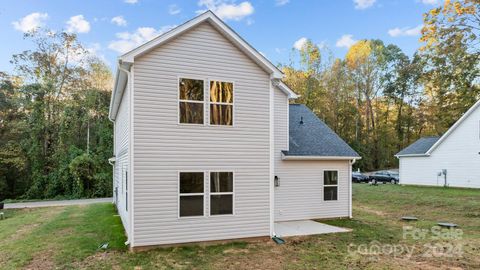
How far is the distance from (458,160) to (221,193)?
2063cm

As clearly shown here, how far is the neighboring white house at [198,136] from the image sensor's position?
7.47 metres

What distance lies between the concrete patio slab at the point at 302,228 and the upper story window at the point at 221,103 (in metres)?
3.84

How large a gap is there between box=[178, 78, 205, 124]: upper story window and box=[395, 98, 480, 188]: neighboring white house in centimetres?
2041

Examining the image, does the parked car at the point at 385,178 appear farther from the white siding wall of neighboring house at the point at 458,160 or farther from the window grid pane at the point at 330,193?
the window grid pane at the point at 330,193

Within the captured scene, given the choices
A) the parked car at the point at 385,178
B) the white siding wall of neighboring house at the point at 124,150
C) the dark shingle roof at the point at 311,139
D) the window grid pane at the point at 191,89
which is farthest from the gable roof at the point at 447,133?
the white siding wall of neighboring house at the point at 124,150

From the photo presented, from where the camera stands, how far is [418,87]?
1630 inches

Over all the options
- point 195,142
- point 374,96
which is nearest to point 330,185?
point 195,142

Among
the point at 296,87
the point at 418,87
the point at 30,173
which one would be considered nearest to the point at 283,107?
the point at 30,173

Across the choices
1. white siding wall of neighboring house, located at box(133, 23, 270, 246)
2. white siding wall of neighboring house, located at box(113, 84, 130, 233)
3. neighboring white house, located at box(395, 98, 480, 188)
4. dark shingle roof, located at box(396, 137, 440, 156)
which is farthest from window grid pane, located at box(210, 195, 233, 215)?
dark shingle roof, located at box(396, 137, 440, 156)

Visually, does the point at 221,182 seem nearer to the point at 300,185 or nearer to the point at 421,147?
the point at 300,185

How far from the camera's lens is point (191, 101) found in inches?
318

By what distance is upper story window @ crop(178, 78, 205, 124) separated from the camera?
26.2 feet

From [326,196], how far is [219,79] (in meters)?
6.33

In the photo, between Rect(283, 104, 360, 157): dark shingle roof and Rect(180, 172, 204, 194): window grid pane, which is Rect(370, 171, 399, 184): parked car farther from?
Rect(180, 172, 204, 194): window grid pane
